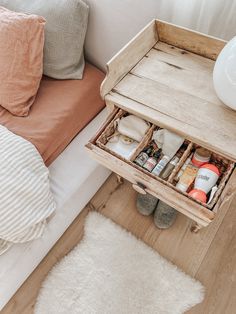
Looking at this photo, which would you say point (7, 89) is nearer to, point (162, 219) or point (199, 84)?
point (199, 84)

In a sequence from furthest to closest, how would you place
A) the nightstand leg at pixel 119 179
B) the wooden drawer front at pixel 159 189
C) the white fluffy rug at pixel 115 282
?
the nightstand leg at pixel 119 179 → the white fluffy rug at pixel 115 282 → the wooden drawer front at pixel 159 189

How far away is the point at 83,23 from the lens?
3.04 ft

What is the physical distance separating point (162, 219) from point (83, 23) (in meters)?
0.85

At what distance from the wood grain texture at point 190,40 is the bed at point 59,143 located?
0.32m

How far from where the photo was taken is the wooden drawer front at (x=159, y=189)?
630mm

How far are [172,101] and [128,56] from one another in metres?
0.20

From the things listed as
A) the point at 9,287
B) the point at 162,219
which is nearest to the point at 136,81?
the point at 162,219

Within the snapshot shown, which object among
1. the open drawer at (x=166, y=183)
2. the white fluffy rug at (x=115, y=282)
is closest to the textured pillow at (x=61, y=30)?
the open drawer at (x=166, y=183)

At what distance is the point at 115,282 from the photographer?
104 cm

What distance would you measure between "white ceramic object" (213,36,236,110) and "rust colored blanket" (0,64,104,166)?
51 centimetres

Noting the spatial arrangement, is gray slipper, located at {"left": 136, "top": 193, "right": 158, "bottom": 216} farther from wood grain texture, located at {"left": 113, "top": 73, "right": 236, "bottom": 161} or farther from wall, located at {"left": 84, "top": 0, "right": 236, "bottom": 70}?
wall, located at {"left": 84, "top": 0, "right": 236, "bottom": 70}

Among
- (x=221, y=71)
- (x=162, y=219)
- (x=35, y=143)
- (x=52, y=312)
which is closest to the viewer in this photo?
(x=221, y=71)

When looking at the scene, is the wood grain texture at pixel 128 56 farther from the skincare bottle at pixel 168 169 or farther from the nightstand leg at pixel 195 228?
the nightstand leg at pixel 195 228

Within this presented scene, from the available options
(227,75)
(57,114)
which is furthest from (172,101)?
(57,114)
